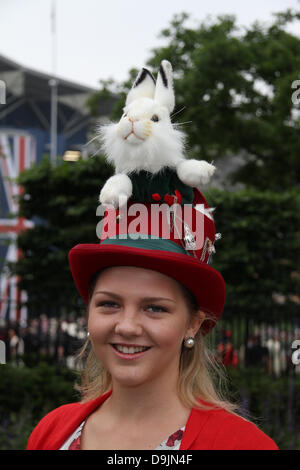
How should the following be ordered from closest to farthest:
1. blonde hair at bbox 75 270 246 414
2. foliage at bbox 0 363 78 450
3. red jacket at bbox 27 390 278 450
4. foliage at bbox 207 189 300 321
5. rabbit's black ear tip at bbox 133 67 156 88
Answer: red jacket at bbox 27 390 278 450 → blonde hair at bbox 75 270 246 414 → rabbit's black ear tip at bbox 133 67 156 88 → foliage at bbox 0 363 78 450 → foliage at bbox 207 189 300 321

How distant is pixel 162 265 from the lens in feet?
6.80

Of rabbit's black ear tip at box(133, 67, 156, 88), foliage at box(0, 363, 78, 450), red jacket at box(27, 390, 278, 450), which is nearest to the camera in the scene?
red jacket at box(27, 390, 278, 450)

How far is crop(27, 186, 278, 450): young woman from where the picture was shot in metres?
2.05

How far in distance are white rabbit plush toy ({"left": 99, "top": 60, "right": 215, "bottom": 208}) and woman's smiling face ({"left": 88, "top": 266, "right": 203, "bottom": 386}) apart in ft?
0.91

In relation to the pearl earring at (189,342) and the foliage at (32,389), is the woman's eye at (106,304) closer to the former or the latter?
the pearl earring at (189,342)

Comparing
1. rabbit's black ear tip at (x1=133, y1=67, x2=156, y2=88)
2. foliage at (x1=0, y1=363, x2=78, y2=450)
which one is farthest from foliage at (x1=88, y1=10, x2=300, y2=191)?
rabbit's black ear tip at (x1=133, y1=67, x2=156, y2=88)

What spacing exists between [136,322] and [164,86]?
871mm

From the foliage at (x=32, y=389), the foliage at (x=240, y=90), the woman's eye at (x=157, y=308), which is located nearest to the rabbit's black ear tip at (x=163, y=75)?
the woman's eye at (x=157, y=308)

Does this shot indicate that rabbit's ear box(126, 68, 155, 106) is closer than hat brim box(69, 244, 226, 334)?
No

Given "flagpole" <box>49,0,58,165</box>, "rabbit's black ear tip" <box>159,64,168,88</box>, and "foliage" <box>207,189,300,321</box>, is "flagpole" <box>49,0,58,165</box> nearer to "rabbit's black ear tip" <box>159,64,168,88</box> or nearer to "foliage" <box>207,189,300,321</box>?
"foliage" <box>207,189,300,321</box>

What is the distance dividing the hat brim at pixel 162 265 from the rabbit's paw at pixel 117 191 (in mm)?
159

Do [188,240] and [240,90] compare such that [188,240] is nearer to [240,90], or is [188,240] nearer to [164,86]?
[164,86]

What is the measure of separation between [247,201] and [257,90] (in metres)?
5.74

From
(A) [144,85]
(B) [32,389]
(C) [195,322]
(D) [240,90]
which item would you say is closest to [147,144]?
(A) [144,85]
